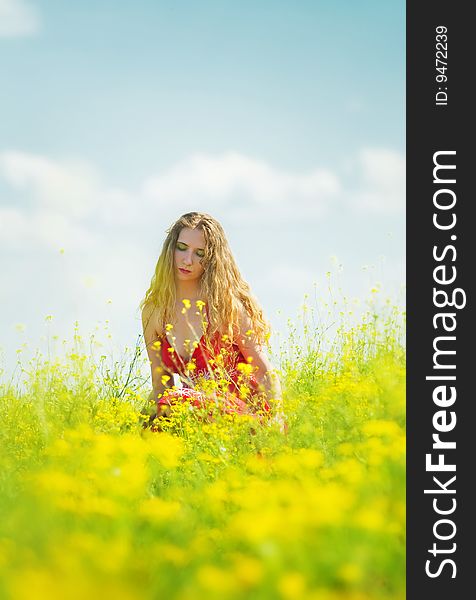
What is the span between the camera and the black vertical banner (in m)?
2.56

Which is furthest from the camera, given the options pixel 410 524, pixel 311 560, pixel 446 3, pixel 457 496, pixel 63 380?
pixel 63 380

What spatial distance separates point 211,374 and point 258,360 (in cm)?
79

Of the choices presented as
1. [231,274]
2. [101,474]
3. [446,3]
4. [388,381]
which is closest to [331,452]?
[388,381]

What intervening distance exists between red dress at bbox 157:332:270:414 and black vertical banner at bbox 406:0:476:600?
183 cm

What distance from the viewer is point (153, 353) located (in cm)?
568

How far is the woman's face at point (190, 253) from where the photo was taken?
5746 millimetres

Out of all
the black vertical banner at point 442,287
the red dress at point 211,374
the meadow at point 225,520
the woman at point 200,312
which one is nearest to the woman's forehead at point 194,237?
the woman at point 200,312

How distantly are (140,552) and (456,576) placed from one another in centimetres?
111

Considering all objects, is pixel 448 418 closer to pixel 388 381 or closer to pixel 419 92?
pixel 388 381

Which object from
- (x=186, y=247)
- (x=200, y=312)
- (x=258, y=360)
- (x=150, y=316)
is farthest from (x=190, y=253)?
(x=258, y=360)

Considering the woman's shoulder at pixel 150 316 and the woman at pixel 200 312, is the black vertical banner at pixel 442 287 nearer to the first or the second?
the woman at pixel 200 312

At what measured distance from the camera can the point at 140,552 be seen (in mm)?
2168

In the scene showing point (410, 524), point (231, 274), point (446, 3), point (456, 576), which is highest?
point (446, 3)

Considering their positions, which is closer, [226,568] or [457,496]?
[226,568]
